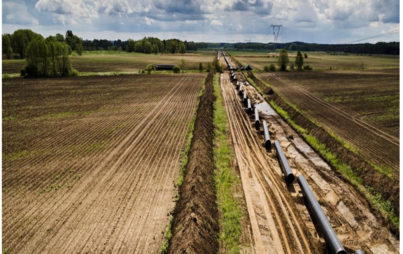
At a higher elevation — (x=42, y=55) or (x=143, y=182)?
(x=42, y=55)

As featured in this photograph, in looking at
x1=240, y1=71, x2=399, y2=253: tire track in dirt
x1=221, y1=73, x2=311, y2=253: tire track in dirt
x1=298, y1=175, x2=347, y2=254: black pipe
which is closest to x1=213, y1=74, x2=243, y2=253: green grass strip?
x1=221, y1=73, x2=311, y2=253: tire track in dirt

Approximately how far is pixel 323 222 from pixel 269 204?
2758 millimetres

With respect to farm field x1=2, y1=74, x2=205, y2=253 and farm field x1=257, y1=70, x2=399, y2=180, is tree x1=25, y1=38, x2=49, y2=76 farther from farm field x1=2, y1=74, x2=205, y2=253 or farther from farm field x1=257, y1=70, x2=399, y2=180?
farm field x1=257, y1=70, x2=399, y2=180

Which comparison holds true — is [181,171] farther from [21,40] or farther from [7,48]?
[21,40]

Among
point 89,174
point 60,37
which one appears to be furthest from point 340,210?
point 60,37

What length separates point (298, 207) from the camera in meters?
14.2

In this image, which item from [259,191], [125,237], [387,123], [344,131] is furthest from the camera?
[387,123]

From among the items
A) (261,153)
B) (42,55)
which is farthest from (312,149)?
(42,55)

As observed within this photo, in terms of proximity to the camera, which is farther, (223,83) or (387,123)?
(223,83)

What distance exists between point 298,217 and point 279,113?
20.5 meters

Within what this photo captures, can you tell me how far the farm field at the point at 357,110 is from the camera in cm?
2086

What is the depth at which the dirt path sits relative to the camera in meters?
11.6

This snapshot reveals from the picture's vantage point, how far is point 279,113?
32438 mm

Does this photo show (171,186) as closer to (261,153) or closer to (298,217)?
(298,217)
